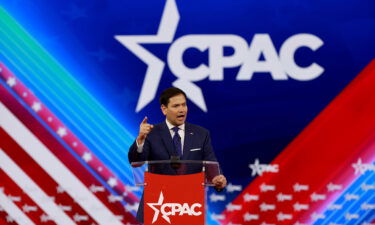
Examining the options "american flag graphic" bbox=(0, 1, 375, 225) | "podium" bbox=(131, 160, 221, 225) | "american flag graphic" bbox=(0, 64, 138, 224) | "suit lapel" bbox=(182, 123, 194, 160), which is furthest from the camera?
"american flag graphic" bbox=(0, 64, 138, 224)

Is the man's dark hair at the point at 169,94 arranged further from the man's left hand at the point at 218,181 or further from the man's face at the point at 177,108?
the man's left hand at the point at 218,181

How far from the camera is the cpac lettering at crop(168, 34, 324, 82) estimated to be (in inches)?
210

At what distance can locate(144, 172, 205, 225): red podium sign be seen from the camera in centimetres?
298

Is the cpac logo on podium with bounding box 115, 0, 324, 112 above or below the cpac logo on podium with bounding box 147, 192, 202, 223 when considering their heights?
above

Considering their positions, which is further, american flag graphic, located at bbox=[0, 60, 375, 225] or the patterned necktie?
american flag graphic, located at bbox=[0, 60, 375, 225]

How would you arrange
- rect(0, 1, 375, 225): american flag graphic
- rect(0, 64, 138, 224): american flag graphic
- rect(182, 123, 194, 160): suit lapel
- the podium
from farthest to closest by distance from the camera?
rect(0, 64, 138, 224): american flag graphic
rect(0, 1, 375, 225): american flag graphic
rect(182, 123, 194, 160): suit lapel
the podium

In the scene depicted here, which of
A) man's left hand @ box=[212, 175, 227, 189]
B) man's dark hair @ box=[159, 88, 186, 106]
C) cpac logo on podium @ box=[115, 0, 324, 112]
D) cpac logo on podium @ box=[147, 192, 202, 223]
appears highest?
cpac logo on podium @ box=[115, 0, 324, 112]

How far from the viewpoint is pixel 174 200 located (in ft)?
9.81

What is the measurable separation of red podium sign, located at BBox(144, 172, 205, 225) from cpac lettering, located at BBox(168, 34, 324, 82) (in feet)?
7.94

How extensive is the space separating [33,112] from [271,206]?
2.16 m

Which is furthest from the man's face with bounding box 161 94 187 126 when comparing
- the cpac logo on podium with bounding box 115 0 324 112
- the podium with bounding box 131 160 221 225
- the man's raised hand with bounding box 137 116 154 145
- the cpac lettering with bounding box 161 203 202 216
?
the cpac logo on podium with bounding box 115 0 324 112

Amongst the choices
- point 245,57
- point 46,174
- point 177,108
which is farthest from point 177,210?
point 46,174

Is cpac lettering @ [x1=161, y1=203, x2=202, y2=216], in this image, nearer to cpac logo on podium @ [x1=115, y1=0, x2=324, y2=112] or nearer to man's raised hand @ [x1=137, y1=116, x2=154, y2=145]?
man's raised hand @ [x1=137, y1=116, x2=154, y2=145]

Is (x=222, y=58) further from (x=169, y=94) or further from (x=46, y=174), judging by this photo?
(x=169, y=94)
